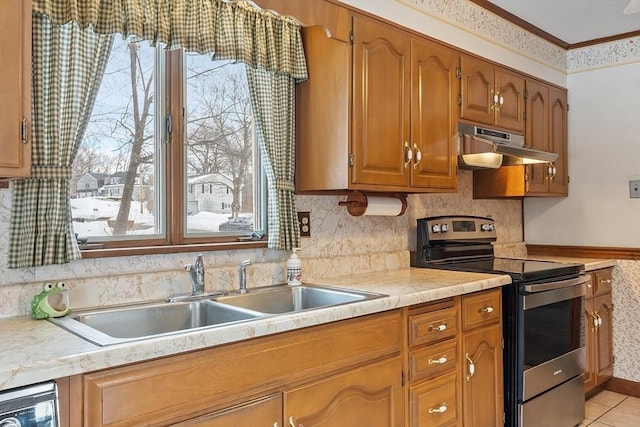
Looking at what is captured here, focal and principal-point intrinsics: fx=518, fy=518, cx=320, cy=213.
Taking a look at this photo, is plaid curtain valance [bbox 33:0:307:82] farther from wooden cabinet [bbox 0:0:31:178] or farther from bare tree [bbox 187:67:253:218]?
wooden cabinet [bbox 0:0:31:178]

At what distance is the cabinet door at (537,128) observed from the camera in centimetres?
347

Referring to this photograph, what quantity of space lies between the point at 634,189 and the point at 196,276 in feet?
10.1

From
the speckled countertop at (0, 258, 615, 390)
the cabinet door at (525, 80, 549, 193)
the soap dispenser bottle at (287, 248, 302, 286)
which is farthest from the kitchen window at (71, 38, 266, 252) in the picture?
the cabinet door at (525, 80, 549, 193)

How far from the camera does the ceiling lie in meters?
3.14

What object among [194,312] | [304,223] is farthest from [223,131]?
[194,312]

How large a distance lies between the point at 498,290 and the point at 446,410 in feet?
2.14

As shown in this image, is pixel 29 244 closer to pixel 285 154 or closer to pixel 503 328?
pixel 285 154

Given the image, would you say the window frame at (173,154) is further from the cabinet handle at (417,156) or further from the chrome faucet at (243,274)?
the cabinet handle at (417,156)

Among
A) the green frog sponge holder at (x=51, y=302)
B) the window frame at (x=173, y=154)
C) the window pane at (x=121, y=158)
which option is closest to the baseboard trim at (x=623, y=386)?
the window frame at (x=173, y=154)

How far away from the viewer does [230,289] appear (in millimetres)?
2160

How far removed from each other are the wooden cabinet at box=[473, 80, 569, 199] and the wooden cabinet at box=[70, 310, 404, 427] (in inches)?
71.3

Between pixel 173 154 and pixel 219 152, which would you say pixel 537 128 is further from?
pixel 173 154

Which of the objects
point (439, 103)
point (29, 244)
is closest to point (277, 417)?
point (29, 244)

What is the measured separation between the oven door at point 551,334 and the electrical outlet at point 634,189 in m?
0.96
